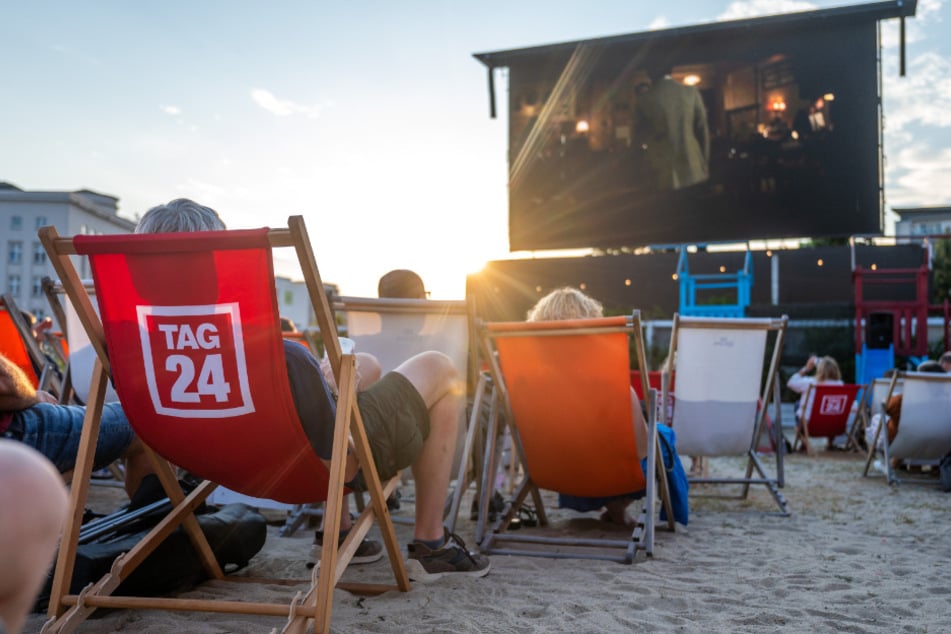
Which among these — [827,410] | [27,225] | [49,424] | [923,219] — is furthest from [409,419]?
[923,219]

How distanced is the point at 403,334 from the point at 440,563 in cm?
117

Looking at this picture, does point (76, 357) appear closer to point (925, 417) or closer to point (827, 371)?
point (925, 417)

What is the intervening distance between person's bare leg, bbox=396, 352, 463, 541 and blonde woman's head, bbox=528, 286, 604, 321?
32.5 inches

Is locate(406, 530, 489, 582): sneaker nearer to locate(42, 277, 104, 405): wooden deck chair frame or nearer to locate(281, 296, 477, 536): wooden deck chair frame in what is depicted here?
locate(281, 296, 477, 536): wooden deck chair frame

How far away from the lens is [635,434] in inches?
118

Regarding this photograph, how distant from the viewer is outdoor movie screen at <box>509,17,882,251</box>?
1428 centimetres

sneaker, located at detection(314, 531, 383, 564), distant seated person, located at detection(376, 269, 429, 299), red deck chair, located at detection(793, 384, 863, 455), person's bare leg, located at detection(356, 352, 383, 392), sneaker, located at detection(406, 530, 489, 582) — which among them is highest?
distant seated person, located at detection(376, 269, 429, 299)

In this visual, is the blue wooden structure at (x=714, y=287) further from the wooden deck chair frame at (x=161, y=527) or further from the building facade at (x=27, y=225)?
the building facade at (x=27, y=225)

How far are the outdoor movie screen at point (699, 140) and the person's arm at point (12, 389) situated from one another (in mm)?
14305

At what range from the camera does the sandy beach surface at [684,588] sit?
201 cm

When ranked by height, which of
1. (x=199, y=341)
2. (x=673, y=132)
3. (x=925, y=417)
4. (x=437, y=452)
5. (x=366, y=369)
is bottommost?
(x=925, y=417)

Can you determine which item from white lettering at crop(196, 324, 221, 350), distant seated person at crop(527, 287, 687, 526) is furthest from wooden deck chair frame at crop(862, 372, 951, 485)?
white lettering at crop(196, 324, 221, 350)

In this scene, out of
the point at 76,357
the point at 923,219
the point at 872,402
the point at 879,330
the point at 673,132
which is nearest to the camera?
the point at 76,357

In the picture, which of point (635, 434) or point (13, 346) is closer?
point (635, 434)
